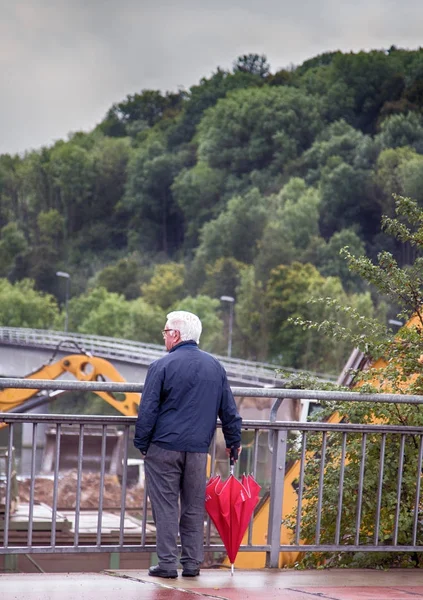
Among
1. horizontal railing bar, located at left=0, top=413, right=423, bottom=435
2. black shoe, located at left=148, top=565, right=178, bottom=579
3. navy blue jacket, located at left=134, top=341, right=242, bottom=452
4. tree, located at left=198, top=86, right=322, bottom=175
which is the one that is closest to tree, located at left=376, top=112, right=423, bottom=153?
tree, located at left=198, top=86, right=322, bottom=175

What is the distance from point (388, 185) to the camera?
112250 mm

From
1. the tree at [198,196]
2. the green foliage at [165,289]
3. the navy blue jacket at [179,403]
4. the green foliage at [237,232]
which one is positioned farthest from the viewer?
the tree at [198,196]

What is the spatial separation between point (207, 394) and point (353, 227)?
356 ft

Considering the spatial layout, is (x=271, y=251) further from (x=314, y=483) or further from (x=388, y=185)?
(x=314, y=483)

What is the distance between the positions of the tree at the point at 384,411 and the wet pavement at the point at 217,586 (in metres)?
0.57

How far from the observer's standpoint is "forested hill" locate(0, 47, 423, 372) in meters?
98.8

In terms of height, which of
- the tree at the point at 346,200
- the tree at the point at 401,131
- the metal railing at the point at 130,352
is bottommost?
the metal railing at the point at 130,352

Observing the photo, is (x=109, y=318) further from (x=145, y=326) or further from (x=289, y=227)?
(x=289, y=227)

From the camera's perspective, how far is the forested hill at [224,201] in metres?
98.8

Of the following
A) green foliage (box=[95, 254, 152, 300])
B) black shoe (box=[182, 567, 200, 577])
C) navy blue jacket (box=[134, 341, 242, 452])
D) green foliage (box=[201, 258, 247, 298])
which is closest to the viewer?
navy blue jacket (box=[134, 341, 242, 452])

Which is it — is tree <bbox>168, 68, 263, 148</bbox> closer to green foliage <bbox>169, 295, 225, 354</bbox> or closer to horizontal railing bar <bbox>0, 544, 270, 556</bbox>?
green foliage <bbox>169, 295, 225, 354</bbox>

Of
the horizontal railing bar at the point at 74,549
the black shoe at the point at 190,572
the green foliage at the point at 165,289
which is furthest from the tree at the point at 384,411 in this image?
the green foliage at the point at 165,289

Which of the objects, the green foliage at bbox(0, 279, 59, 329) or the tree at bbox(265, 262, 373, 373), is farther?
the green foliage at bbox(0, 279, 59, 329)

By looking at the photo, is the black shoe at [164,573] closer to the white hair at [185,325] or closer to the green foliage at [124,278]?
the white hair at [185,325]
